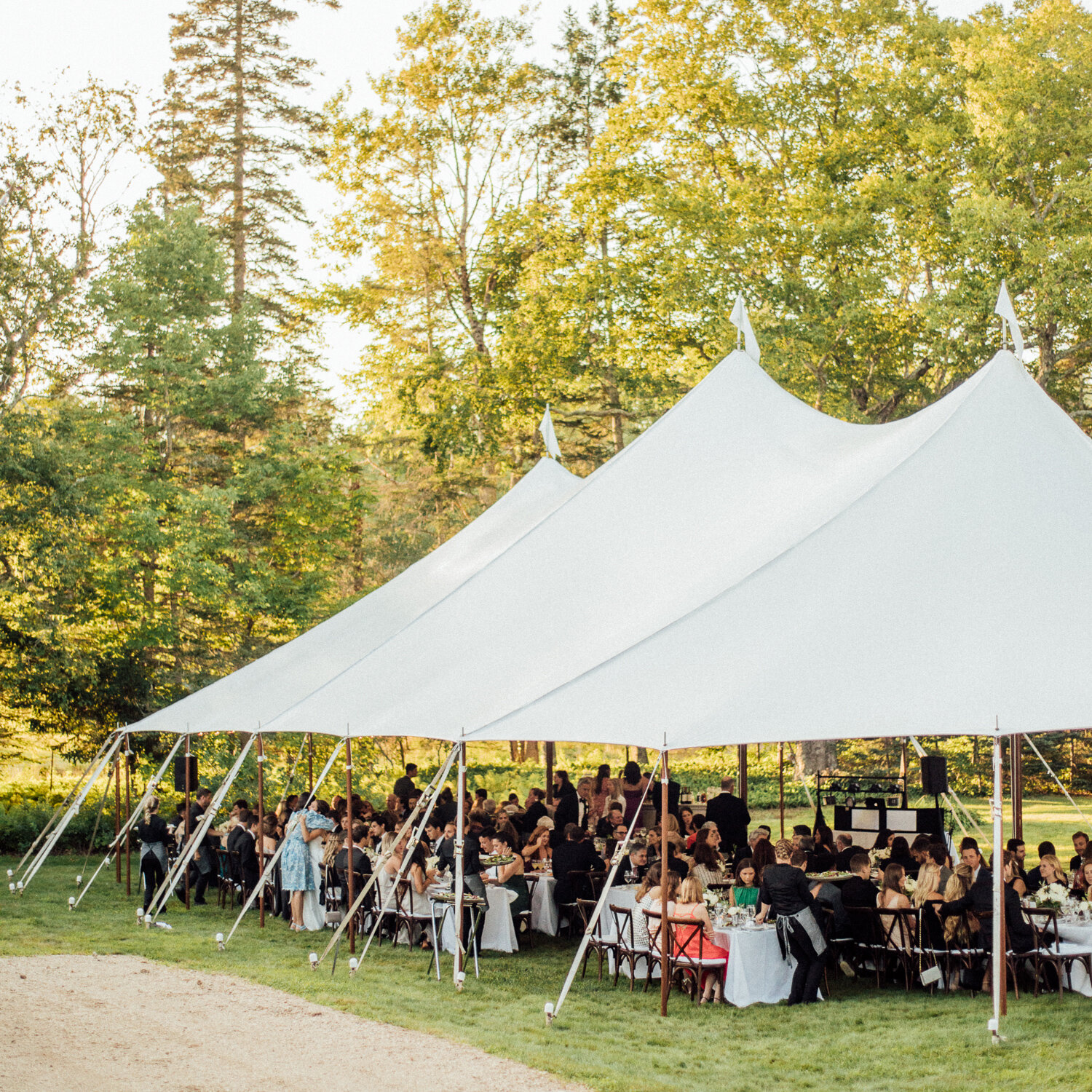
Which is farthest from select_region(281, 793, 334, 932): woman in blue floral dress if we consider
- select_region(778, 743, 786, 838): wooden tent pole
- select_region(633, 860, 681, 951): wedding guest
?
select_region(778, 743, 786, 838): wooden tent pole

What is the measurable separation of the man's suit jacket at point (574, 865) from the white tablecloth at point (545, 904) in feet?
0.83

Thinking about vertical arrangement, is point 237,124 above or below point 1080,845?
above

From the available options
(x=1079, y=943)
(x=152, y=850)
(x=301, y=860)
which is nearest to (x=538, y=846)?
(x=301, y=860)

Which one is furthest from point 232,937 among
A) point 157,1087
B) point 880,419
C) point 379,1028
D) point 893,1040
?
point 880,419

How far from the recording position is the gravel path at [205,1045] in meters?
7.27

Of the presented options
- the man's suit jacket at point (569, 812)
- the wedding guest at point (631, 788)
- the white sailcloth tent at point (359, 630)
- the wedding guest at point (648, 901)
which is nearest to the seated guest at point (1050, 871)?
the wedding guest at point (648, 901)

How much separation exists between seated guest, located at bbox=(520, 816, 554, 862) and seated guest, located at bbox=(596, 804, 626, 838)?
967mm

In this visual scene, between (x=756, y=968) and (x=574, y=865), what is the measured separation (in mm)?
2867

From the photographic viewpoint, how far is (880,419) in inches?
957

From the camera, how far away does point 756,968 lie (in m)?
9.35

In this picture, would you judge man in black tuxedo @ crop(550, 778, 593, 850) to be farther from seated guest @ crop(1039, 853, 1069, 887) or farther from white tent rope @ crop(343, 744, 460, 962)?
seated guest @ crop(1039, 853, 1069, 887)

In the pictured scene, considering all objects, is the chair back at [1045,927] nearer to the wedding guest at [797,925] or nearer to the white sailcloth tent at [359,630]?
the wedding guest at [797,925]

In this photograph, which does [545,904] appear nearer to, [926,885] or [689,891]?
[689,891]

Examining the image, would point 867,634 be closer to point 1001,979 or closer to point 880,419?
point 1001,979
